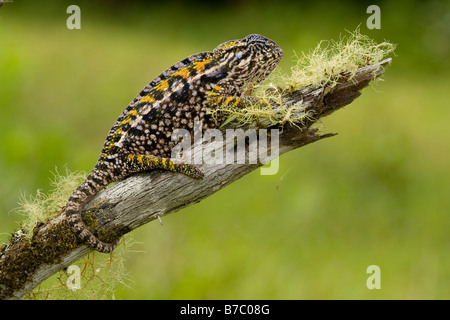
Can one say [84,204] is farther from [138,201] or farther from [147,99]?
[147,99]

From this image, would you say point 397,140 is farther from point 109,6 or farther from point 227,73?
point 109,6

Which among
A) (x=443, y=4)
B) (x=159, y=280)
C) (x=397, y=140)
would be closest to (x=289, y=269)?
(x=159, y=280)

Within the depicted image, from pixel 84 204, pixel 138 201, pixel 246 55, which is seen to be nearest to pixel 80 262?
pixel 84 204

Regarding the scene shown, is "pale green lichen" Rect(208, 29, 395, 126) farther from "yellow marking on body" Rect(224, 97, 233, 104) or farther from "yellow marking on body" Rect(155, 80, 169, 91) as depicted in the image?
"yellow marking on body" Rect(155, 80, 169, 91)

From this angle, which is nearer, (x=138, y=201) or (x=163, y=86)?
(x=138, y=201)

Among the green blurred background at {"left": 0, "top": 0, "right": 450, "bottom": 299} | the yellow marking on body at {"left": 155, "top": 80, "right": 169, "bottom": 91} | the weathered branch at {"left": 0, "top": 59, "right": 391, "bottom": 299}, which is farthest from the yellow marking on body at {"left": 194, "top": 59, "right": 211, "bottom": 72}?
the green blurred background at {"left": 0, "top": 0, "right": 450, "bottom": 299}

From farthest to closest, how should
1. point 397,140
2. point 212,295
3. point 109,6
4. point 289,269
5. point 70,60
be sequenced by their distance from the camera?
point 109,6, point 70,60, point 397,140, point 289,269, point 212,295

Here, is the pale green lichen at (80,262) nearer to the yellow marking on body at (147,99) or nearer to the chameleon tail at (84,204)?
the chameleon tail at (84,204)
